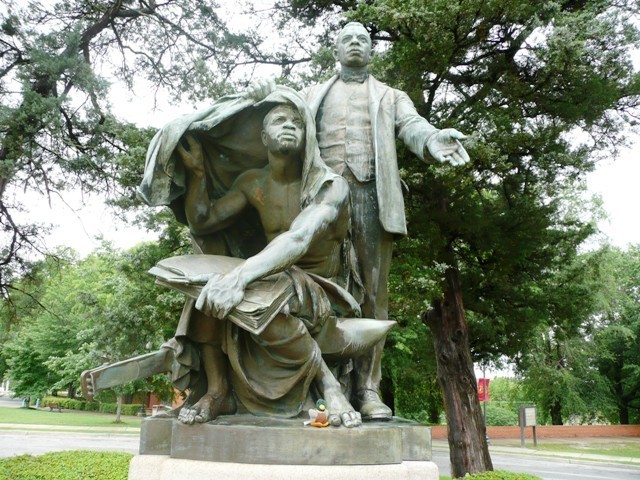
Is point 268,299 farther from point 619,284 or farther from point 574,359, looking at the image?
point 619,284

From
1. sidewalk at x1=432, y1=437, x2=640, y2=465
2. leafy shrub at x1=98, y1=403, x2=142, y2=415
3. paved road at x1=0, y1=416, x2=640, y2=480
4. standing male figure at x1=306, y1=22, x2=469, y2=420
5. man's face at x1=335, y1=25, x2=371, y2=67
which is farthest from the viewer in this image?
leafy shrub at x1=98, y1=403, x2=142, y2=415

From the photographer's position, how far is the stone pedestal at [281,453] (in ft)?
8.67

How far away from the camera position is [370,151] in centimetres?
395

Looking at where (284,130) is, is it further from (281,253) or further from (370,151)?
(370,151)

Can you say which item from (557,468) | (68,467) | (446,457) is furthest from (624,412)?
(68,467)

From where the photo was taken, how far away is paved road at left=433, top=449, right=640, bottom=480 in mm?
14617

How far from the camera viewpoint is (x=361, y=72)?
14.0ft

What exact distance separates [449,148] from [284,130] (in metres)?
0.98

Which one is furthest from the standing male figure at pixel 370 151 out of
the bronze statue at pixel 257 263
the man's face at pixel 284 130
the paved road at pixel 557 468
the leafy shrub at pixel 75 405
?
the leafy shrub at pixel 75 405

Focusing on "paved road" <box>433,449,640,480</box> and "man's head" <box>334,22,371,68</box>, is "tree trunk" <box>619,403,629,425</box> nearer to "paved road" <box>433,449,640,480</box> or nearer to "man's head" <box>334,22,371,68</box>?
"paved road" <box>433,449,640,480</box>

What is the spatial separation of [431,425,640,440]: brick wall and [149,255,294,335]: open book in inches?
1020

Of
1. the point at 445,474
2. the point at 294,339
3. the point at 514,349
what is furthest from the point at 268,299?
the point at 445,474

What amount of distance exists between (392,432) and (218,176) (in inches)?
68.5

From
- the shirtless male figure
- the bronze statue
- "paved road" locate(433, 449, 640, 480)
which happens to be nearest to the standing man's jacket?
the bronze statue
